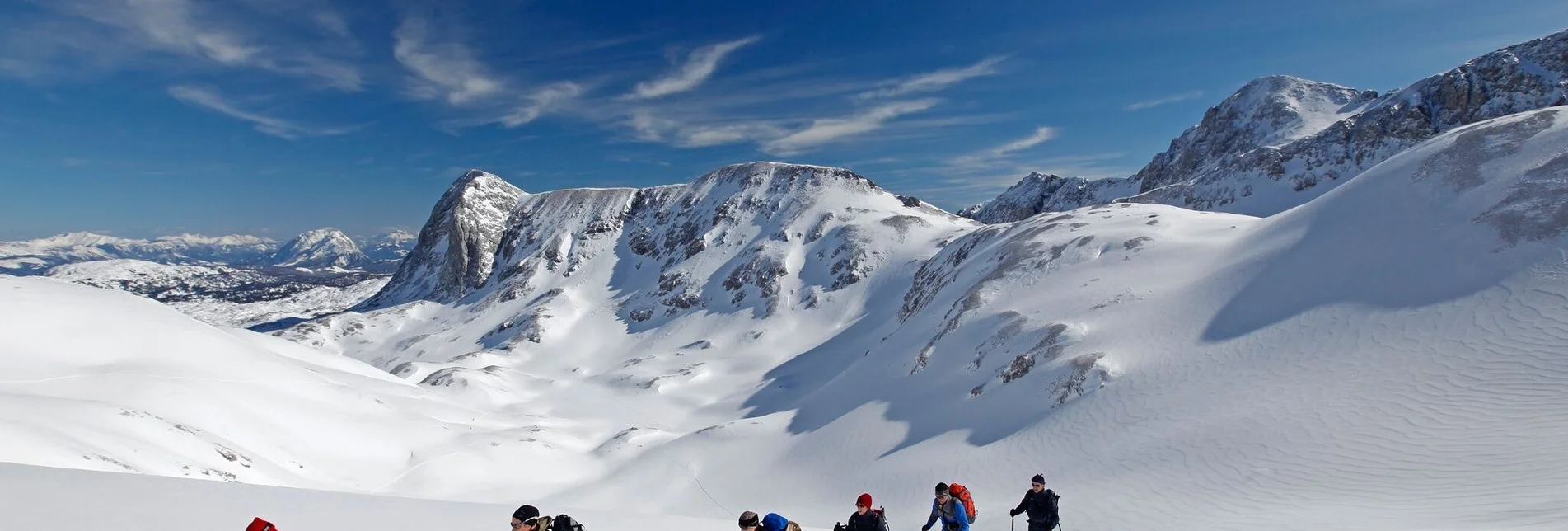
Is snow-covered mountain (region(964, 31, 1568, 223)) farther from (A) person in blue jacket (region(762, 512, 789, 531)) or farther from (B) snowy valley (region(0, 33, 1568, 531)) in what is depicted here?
(A) person in blue jacket (region(762, 512, 789, 531))

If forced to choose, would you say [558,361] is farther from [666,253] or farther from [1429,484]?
[1429,484]

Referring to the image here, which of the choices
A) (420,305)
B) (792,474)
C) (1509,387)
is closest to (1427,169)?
(1509,387)

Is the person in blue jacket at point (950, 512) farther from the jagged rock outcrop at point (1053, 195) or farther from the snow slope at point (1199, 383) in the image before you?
the jagged rock outcrop at point (1053, 195)

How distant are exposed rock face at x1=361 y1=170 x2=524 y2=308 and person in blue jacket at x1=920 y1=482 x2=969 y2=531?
16149 centimetres

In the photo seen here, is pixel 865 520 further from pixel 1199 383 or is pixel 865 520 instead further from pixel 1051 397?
pixel 1051 397

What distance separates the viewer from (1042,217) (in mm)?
69438

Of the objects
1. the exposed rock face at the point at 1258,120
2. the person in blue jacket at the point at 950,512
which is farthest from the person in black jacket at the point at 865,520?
the exposed rock face at the point at 1258,120

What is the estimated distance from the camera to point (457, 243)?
16200cm

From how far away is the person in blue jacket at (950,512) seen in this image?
12.4 meters

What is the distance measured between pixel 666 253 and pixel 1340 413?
127499 mm

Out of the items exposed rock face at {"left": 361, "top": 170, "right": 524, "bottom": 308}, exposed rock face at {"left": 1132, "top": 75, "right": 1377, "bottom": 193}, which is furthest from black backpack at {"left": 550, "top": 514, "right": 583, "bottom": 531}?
exposed rock face at {"left": 361, "top": 170, "right": 524, "bottom": 308}

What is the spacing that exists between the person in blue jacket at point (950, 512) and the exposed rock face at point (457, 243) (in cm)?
16149

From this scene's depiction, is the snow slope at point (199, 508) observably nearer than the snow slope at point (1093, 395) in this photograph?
Yes

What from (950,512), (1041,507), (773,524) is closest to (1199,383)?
(1041,507)
